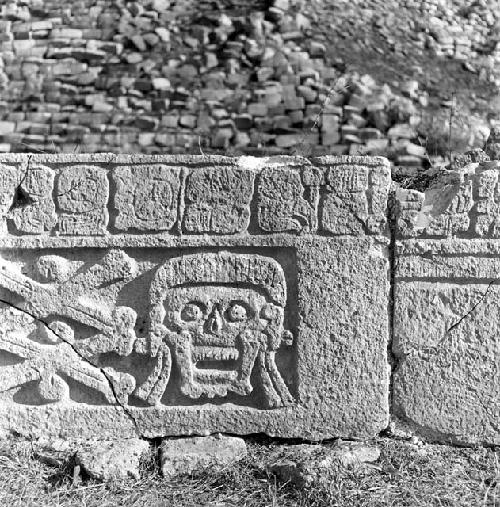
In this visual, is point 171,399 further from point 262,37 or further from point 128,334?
point 262,37

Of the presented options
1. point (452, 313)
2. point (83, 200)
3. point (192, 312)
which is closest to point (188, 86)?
point (83, 200)

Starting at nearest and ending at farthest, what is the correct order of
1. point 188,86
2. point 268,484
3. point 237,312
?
point 268,484 → point 237,312 → point 188,86

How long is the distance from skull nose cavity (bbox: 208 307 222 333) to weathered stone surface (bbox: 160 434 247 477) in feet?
1.52

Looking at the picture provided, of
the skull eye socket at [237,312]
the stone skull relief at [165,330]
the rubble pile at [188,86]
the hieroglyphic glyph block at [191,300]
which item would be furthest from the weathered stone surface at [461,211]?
the rubble pile at [188,86]

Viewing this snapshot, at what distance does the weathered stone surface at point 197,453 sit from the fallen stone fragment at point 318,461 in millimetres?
182

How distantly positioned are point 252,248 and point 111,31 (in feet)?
17.0

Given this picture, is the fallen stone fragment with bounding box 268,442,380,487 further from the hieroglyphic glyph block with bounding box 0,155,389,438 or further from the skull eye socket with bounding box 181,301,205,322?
the skull eye socket with bounding box 181,301,205,322

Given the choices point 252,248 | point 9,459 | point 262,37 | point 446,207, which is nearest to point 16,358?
point 9,459

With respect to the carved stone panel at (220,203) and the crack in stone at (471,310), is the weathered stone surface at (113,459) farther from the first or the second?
the crack in stone at (471,310)

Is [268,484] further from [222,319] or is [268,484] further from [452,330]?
[452,330]

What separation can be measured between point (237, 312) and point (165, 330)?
32 centimetres

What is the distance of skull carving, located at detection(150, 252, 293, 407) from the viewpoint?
3322 mm

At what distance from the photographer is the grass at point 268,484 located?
2928 mm

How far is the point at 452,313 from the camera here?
3297 millimetres
